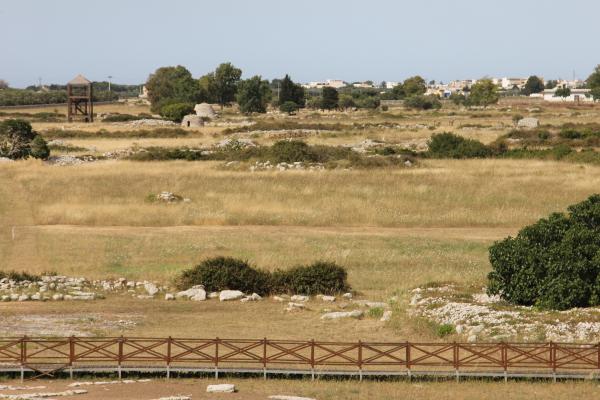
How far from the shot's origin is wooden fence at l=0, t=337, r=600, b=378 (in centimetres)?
2275

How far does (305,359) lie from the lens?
75.9ft

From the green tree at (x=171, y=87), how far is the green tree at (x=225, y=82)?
16.5ft

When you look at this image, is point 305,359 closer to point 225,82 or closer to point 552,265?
point 552,265

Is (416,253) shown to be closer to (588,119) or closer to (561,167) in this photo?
(561,167)

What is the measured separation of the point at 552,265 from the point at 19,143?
56.4m

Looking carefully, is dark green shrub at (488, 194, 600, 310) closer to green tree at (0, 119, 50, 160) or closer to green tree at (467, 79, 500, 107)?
green tree at (0, 119, 50, 160)

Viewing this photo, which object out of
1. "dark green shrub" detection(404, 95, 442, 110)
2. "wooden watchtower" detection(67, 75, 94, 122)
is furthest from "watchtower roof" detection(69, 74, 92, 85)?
"dark green shrub" detection(404, 95, 442, 110)

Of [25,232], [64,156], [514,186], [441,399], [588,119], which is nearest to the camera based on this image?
[441,399]

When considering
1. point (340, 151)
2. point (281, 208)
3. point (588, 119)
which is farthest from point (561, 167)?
point (588, 119)

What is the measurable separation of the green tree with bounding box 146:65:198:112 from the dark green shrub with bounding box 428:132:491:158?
243 ft

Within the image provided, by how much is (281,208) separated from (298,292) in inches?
665

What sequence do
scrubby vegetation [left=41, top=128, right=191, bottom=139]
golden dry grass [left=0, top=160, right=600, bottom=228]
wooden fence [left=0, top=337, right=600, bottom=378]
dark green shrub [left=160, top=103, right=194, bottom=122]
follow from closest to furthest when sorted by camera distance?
wooden fence [left=0, top=337, right=600, bottom=378]
golden dry grass [left=0, top=160, right=600, bottom=228]
scrubby vegetation [left=41, top=128, right=191, bottom=139]
dark green shrub [left=160, top=103, right=194, bottom=122]

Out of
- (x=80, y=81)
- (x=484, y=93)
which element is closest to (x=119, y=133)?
(x=80, y=81)

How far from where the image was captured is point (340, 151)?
72500mm
